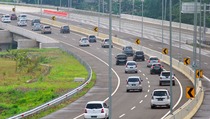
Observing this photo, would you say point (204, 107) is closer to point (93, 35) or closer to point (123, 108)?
point (123, 108)

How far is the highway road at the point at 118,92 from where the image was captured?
56.7m

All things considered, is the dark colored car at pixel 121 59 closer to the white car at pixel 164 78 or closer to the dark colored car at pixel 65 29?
the white car at pixel 164 78

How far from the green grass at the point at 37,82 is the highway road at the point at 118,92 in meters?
1.40

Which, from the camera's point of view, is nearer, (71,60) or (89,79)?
(89,79)

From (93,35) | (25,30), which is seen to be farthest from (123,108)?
(25,30)

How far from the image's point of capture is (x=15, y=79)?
92.1 metres

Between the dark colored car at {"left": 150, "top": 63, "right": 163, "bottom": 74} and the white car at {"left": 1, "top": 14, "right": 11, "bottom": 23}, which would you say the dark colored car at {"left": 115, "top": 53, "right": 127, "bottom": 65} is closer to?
the dark colored car at {"left": 150, "top": 63, "right": 163, "bottom": 74}

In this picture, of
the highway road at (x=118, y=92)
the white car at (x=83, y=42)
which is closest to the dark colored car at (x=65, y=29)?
the white car at (x=83, y=42)

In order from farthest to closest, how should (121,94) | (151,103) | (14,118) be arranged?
(121,94), (151,103), (14,118)

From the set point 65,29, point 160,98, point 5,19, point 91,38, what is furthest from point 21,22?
point 160,98

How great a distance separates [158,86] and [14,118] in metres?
28.7

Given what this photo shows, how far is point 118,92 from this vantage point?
73062 mm

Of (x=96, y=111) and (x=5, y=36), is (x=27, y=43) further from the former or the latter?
(x=96, y=111)

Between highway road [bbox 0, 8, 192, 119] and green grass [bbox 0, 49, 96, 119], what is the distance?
1403 millimetres
